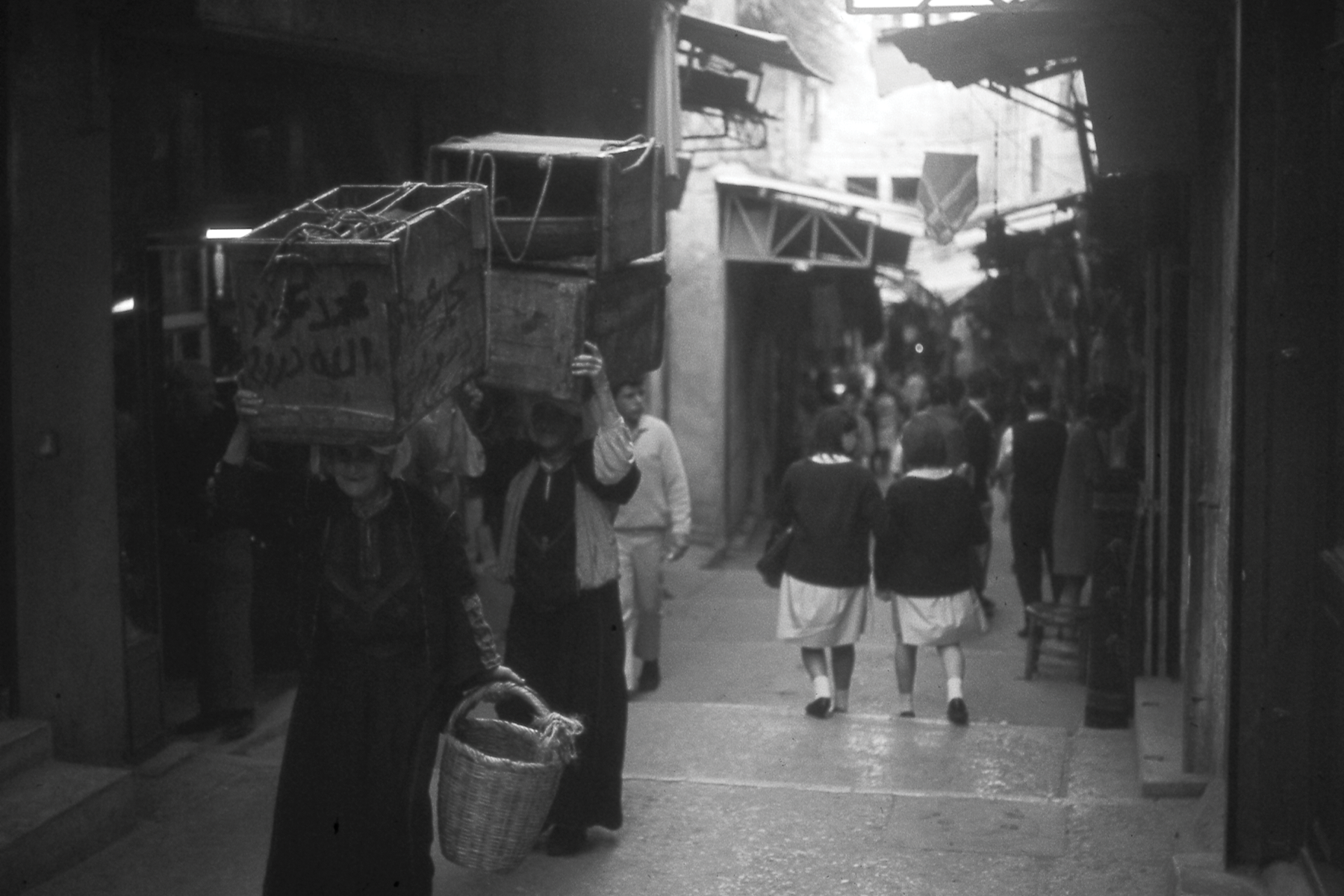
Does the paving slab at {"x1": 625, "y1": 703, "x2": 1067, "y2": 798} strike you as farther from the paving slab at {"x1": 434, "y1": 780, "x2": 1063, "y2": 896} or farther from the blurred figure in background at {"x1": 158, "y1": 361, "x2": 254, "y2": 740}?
the blurred figure in background at {"x1": 158, "y1": 361, "x2": 254, "y2": 740}

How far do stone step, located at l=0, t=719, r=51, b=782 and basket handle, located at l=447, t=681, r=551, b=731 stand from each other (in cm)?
203

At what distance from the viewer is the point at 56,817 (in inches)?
242

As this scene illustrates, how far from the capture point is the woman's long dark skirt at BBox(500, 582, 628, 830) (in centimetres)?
639

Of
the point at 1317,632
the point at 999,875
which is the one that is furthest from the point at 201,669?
the point at 1317,632

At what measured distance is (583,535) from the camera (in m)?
6.47

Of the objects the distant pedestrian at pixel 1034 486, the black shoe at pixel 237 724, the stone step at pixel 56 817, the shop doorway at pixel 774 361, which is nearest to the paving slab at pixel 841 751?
the black shoe at pixel 237 724

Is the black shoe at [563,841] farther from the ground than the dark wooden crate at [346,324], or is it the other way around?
the dark wooden crate at [346,324]

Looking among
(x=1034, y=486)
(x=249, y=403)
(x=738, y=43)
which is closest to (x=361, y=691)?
(x=249, y=403)

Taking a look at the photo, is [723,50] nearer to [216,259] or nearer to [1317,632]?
[216,259]

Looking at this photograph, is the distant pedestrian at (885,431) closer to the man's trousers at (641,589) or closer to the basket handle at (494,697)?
the man's trousers at (641,589)

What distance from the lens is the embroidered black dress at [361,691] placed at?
5.22 m

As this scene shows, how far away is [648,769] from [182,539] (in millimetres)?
2779

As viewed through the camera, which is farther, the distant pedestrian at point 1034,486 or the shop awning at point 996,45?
the distant pedestrian at point 1034,486

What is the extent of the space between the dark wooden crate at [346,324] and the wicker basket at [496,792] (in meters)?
0.98
